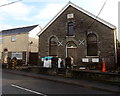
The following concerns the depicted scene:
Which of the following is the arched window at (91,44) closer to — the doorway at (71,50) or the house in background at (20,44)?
the doorway at (71,50)

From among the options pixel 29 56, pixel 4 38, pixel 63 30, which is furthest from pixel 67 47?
pixel 4 38

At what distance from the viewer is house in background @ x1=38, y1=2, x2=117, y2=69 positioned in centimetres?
1580

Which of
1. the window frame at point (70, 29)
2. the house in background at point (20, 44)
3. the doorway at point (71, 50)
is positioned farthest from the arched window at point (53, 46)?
the house in background at point (20, 44)

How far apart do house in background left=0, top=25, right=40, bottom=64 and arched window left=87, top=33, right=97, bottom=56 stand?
11.1 metres

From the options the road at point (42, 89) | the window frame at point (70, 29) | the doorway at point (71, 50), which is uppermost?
the window frame at point (70, 29)

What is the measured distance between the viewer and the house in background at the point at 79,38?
1580cm

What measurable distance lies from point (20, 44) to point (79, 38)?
12.6 meters

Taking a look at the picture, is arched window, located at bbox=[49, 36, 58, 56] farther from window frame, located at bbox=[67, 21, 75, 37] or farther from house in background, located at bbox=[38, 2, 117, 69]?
window frame, located at bbox=[67, 21, 75, 37]

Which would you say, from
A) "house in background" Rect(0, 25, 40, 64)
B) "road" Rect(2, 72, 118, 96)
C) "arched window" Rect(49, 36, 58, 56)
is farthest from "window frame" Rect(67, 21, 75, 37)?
"road" Rect(2, 72, 118, 96)

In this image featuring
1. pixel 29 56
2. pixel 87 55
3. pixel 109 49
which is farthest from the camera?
pixel 29 56

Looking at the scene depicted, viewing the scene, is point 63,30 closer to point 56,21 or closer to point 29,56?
point 56,21

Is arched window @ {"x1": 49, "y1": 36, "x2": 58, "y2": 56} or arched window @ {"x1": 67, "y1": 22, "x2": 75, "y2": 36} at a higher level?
arched window @ {"x1": 67, "y1": 22, "x2": 75, "y2": 36}

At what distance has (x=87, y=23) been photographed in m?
17.1

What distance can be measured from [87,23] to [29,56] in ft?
40.4
